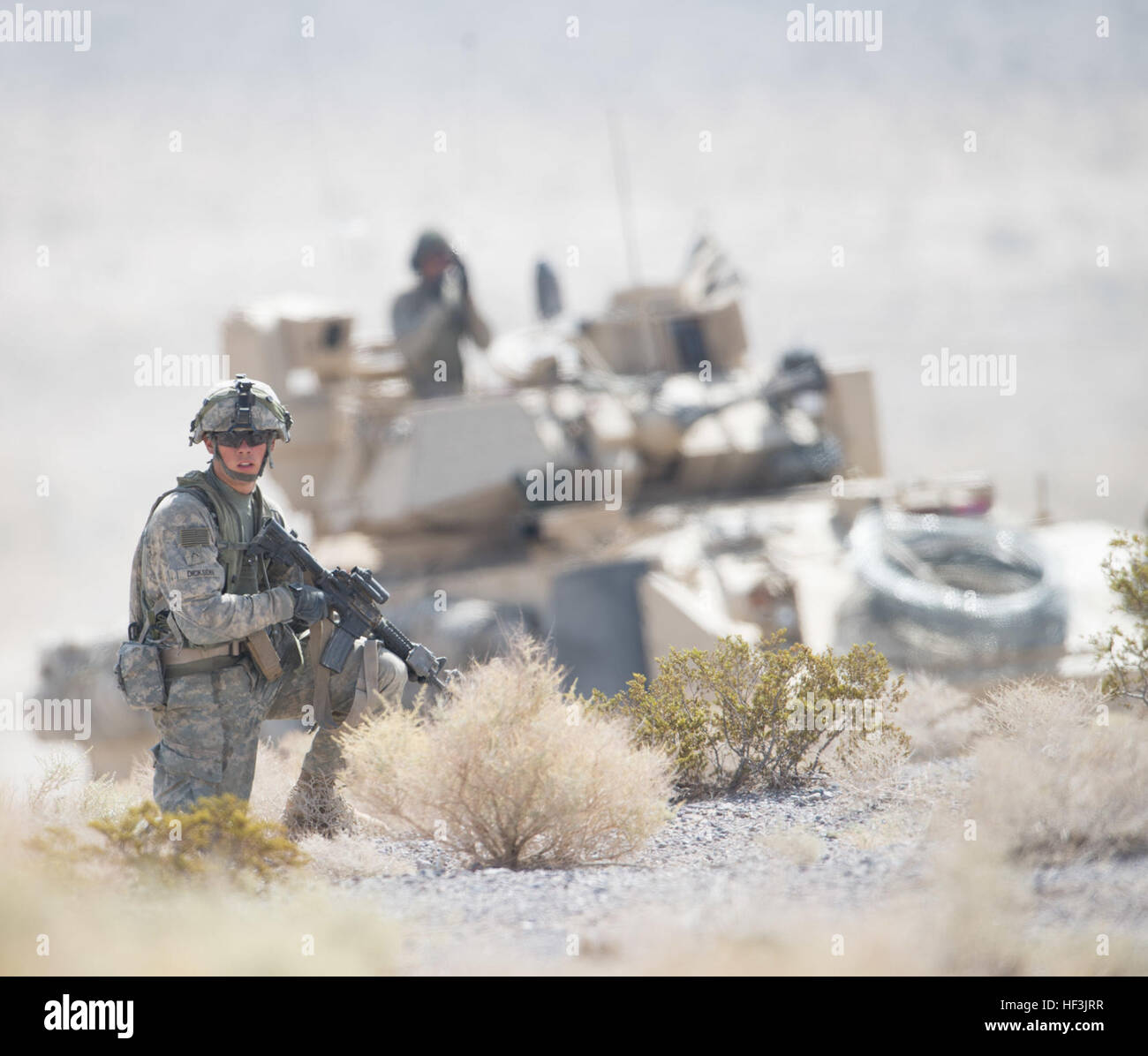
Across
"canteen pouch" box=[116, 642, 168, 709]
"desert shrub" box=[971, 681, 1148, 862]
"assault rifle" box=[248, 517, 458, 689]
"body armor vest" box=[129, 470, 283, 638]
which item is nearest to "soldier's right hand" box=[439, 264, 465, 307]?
"assault rifle" box=[248, 517, 458, 689]

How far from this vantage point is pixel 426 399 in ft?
40.6

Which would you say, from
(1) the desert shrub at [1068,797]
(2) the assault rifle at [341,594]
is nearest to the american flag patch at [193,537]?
(2) the assault rifle at [341,594]

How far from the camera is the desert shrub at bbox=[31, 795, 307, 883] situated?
13.9 feet

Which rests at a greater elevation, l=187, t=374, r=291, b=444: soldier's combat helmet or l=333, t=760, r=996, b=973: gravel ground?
l=187, t=374, r=291, b=444: soldier's combat helmet

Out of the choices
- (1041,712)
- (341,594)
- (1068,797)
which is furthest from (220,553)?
(1041,712)

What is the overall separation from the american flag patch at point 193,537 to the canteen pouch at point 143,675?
0.39 m

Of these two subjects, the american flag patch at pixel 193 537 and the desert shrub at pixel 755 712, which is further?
the desert shrub at pixel 755 712

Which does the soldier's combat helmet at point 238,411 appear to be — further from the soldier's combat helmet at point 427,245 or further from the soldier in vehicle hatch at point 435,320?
the soldier's combat helmet at point 427,245

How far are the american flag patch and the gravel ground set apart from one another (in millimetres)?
1306

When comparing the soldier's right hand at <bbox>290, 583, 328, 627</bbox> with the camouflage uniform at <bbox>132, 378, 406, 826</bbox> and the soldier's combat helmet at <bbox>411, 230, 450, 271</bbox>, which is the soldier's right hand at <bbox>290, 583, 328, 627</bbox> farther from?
the soldier's combat helmet at <bbox>411, 230, 450, 271</bbox>

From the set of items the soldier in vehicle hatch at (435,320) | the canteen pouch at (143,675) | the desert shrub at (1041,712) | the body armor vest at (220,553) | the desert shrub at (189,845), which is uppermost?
the soldier in vehicle hatch at (435,320)

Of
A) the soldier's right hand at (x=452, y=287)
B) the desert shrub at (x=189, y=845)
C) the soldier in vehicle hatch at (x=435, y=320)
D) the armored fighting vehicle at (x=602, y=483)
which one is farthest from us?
the soldier's right hand at (x=452, y=287)

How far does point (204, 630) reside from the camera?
4980 millimetres

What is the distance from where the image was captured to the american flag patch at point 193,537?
16.4 feet
